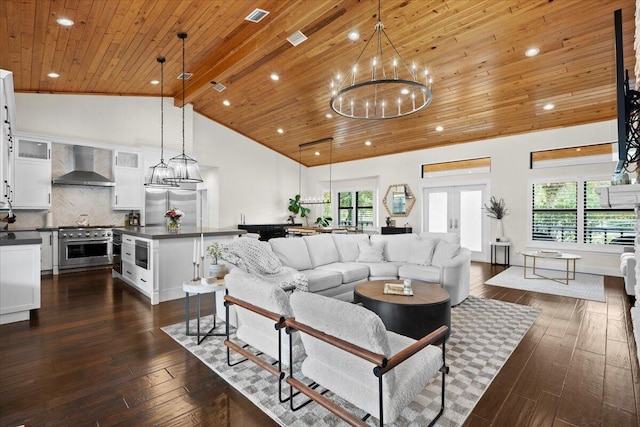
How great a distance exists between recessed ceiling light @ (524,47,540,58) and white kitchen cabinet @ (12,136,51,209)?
27.7 feet

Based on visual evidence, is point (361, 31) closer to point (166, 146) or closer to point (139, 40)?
point (139, 40)

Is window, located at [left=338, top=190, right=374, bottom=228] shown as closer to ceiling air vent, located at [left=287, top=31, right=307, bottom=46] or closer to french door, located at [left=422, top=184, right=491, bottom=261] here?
french door, located at [left=422, top=184, right=491, bottom=261]

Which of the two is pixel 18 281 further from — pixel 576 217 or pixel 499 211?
pixel 576 217

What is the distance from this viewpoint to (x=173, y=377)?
7.93 ft

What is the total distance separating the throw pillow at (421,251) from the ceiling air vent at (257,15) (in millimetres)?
3816

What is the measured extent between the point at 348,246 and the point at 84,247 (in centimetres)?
529

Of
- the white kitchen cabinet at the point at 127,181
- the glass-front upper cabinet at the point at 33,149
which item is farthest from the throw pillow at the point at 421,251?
the glass-front upper cabinet at the point at 33,149

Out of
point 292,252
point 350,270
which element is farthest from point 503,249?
point 292,252

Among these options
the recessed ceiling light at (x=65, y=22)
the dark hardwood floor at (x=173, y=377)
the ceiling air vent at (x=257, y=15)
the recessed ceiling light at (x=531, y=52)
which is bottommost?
the dark hardwood floor at (x=173, y=377)

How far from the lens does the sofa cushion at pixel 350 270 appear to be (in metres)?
4.23

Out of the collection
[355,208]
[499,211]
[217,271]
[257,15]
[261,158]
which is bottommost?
[217,271]

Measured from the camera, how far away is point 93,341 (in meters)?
3.05

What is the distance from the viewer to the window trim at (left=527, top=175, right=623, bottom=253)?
622 cm

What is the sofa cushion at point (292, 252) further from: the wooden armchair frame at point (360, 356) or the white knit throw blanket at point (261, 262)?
the wooden armchair frame at point (360, 356)
